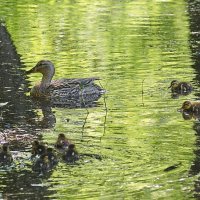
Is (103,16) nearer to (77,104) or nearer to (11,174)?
(77,104)

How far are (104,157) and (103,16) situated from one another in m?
15.1

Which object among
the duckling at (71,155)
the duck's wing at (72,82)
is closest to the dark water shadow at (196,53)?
the duckling at (71,155)

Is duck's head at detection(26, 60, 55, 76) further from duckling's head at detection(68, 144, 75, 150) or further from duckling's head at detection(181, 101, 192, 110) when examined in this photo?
duckling's head at detection(68, 144, 75, 150)

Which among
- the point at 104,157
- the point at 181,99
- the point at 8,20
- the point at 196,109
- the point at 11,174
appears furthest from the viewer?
the point at 8,20

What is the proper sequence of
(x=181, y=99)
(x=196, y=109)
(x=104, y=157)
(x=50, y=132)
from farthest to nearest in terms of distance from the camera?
(x=181, y=99)
(x=196, y=109)
(x=50, y=132)
(x=104, y=157)

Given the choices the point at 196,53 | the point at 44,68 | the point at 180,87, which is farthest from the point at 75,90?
the point at 196,53

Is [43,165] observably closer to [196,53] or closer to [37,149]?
[37,149]

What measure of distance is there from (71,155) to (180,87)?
469cm

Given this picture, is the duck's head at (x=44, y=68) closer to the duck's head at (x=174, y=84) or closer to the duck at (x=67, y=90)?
the duck at (x=67, y=90)

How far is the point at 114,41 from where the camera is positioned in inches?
790

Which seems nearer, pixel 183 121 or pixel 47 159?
pixel 47 159

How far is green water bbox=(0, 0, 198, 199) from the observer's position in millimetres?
9211

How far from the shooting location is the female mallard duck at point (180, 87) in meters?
14.5

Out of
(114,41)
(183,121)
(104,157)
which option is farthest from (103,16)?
(104,157)
